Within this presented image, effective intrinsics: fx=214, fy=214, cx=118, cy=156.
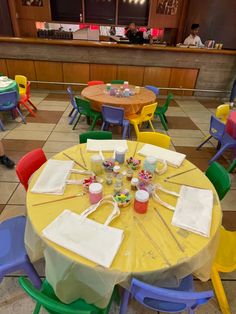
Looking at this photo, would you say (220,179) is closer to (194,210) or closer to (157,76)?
(194,210)

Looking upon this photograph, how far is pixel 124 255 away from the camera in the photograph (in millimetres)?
1164

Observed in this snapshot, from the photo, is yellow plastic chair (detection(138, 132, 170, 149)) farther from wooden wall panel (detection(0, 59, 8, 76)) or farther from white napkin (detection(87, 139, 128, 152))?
wooden wall panel (detection(0, 59, 8, 76))

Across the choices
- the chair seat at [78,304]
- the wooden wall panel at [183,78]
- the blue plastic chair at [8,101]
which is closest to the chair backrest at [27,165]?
the chair seat at [78,304]

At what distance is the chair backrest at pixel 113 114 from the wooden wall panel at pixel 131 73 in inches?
122

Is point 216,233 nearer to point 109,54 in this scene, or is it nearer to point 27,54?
point 109,54

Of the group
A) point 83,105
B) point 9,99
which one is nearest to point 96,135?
point 83,105

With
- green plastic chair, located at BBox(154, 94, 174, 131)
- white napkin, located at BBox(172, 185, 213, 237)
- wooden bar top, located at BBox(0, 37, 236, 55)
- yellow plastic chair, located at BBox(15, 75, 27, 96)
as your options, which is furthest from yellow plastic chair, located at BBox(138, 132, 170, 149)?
wooden bar top, located at BBox(0, 37, 236, 55)

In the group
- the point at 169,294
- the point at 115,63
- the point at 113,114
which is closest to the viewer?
the point at 169,294

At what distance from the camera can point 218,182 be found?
1874 mm

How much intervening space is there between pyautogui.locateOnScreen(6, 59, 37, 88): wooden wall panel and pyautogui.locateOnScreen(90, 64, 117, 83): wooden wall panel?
168 cm

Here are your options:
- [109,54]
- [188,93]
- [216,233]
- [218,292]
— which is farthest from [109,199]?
[188,93]

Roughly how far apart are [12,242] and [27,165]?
25.2 inches

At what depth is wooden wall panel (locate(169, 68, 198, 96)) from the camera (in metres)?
6.07

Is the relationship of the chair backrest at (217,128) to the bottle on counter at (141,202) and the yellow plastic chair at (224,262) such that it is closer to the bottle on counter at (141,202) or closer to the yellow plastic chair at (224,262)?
the yellow plastic chair at (224,262)
